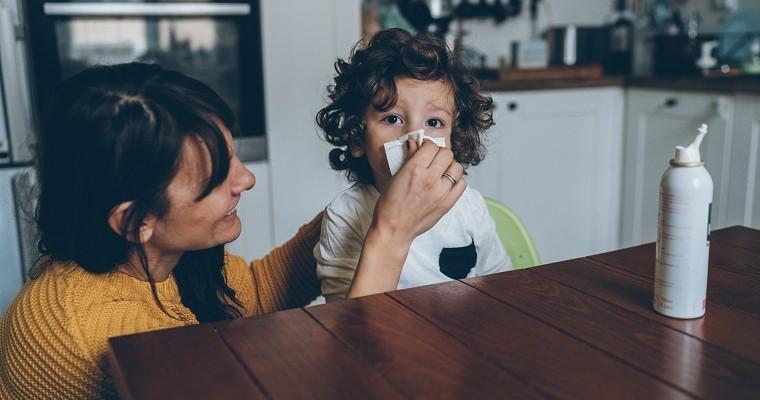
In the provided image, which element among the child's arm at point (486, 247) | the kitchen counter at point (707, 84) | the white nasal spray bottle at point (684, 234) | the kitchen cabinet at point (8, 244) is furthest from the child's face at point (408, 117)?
the kitchen counter at point (707, 84)

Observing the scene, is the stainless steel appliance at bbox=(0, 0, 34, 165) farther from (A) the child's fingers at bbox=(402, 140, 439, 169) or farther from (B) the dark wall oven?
(A) the child's fingers at bbox=(402, 140, 439, 169)

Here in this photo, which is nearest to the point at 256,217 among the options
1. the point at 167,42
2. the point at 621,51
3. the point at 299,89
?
the point at 299,89

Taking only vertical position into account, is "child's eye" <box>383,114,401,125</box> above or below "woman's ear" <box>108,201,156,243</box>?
above

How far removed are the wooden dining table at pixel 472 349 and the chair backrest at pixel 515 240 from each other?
0.60 metres

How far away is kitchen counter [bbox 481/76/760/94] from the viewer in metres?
2.58

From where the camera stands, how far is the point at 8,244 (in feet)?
7.20

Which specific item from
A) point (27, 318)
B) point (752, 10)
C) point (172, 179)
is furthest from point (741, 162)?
point (27, 318)

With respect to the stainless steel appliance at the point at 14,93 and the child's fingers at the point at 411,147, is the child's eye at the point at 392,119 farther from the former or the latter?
the stainless steel appliance at the point at 14,93

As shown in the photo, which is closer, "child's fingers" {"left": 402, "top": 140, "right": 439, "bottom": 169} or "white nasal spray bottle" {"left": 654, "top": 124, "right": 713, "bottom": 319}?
"white nasal spray bottle" {"left": 654, "top": 124, "right": 713, "bottom": 319}

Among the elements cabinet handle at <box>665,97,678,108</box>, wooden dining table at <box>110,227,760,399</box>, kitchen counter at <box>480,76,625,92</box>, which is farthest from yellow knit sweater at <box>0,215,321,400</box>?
cabinet handle at <box>665,97,678,108</box>

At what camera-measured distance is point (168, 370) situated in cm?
73

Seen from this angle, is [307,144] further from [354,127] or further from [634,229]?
[634,229]

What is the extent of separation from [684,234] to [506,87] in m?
2.14

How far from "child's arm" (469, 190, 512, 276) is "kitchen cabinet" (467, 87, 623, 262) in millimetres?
1503
